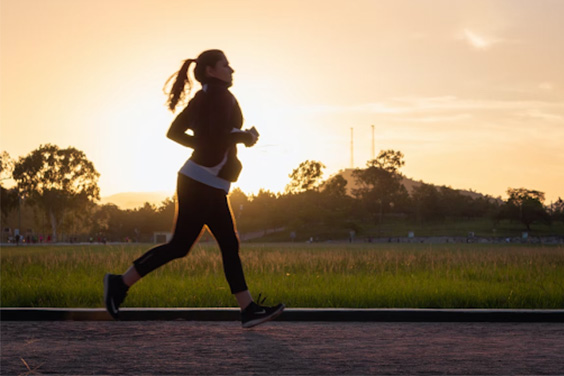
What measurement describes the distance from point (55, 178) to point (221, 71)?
3248 inches

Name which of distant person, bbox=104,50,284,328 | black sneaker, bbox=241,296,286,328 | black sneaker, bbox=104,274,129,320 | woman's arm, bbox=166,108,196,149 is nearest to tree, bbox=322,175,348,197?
black sneaker, bbox=241,296,286,328

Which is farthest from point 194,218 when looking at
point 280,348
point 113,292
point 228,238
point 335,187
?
point 335,187

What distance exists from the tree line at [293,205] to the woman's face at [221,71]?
67359 millimetres

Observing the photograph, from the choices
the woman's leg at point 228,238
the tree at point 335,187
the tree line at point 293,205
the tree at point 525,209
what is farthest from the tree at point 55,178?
the woman's leg at point 228,238

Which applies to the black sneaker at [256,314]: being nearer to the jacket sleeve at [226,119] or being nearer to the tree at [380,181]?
the jacket sleeve at [226,119]

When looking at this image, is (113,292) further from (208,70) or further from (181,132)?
(208,70)

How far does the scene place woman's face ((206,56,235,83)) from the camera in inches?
113

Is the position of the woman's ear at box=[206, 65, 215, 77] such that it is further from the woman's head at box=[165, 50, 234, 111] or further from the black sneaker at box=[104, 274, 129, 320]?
the black sneaker at box=[104, 274, 129, 320]

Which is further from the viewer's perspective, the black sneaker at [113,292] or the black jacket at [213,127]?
the black sneaker at [113,292]

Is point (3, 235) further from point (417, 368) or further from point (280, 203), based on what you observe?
point (417, 368)

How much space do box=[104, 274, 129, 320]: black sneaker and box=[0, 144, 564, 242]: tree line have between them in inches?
2642

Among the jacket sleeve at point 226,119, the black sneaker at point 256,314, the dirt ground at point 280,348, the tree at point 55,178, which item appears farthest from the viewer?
the tree at point 55,178

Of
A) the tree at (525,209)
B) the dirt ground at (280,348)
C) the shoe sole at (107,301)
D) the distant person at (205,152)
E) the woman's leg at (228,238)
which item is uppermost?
the tree at (525,209)

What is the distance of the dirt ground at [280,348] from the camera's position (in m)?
5.63
